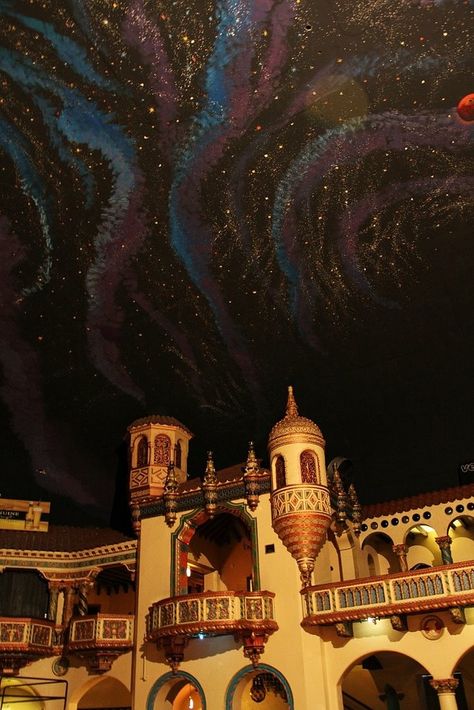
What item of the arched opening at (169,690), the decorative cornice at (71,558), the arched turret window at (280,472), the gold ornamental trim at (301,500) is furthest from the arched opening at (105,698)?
the arched turret window at (280,472)

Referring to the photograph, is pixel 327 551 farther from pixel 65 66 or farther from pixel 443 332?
pixel 65 66

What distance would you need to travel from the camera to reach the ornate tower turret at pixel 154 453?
33469 millimetres

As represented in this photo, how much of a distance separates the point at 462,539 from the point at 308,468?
9277 mm

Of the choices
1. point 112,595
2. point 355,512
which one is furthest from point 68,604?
point 355,512

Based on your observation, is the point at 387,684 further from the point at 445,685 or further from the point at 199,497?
the point at 199,497

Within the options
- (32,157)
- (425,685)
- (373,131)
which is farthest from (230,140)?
(425,685)

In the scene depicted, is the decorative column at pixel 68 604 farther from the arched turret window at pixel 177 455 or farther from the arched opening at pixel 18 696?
the arched turret window at pixel 177 455

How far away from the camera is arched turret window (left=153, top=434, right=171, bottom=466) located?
113 ft

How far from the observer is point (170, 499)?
31.6m

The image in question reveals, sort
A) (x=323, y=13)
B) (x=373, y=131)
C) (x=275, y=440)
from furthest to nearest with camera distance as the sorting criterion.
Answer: (x=275, y=440) < (x=373, y=131) < (x=323, y=13)

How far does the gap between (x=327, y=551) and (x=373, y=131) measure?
690 inches

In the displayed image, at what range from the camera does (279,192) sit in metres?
25.3

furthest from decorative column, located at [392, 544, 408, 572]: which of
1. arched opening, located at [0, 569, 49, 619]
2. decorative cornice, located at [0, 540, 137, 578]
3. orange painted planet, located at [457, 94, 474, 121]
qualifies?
orange painted planet, located at [457, 94, 474, 121]

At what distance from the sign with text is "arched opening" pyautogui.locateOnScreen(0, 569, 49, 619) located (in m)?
2.88
